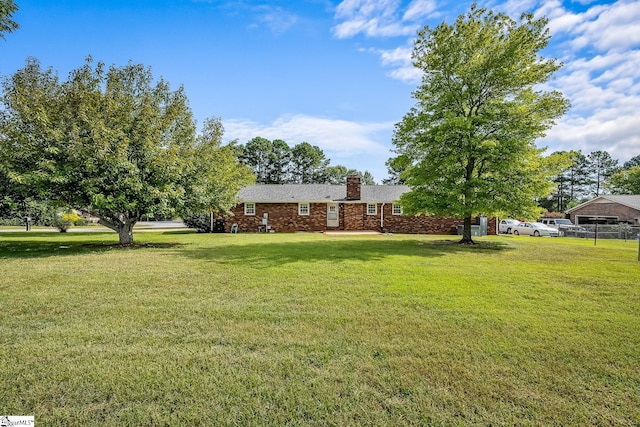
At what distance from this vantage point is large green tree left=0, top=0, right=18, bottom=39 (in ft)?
A: 23.8

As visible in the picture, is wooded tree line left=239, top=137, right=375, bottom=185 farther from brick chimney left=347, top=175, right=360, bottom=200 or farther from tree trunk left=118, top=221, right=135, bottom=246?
tree trunk left=118, top=221, right=135, bottom=246

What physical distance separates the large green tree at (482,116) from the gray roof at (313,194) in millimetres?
9761

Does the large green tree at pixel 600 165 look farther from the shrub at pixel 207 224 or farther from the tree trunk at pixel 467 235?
the shrub at pixel 207 224

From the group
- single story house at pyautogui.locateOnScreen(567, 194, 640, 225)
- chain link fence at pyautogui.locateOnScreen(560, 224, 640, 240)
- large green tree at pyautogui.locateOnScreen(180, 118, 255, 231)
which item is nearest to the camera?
large green tree at pyautogui.locateOnScreen(180, 118, 255, 231)

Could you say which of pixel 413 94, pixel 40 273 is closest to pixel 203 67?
pixel 40 273

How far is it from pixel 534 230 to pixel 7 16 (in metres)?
31.2

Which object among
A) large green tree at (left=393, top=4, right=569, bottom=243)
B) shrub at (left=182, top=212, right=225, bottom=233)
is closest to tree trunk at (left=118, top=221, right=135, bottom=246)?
shrub at (left=182, top=212, right=225, bottom=233)

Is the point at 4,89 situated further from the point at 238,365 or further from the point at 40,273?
the point at 238,365

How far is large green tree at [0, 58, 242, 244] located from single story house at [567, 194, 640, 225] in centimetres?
3840

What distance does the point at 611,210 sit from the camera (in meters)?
32.7

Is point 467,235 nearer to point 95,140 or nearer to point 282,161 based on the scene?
point 95,140

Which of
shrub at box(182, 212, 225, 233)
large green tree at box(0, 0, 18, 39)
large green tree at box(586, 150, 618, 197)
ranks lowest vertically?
shrub at box(182, 212, 225, 233)

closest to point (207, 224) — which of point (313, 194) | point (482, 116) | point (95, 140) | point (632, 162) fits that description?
point (313, 194)

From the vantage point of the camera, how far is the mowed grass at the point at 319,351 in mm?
2715
